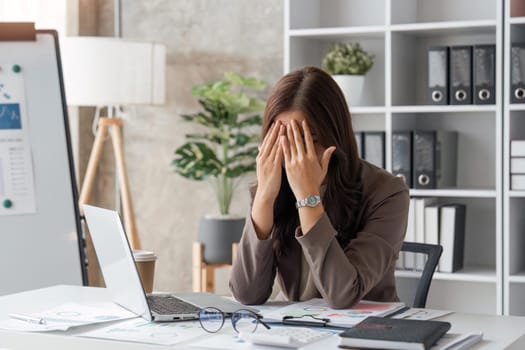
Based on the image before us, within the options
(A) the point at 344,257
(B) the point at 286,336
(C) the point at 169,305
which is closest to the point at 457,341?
(B) the point at 286,336

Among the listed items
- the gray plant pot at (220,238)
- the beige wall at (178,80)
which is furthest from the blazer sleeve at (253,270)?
the beige wall at (178,80)

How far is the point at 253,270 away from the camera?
2197mm

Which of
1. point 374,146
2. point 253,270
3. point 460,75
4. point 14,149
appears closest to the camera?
point 253,270

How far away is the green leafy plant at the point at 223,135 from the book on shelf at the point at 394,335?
2844 mm

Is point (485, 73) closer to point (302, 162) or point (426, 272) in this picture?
point (426, 272)

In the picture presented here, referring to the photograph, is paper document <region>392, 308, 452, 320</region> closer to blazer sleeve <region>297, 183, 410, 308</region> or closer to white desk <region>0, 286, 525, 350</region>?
white desk <region>0, 286, 525, 350</region>

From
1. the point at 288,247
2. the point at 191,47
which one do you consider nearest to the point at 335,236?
the point at 288,247

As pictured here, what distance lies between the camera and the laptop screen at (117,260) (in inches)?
71.2

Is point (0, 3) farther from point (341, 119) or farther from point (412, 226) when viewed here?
point (341, 119)

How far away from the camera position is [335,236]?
2270 mm

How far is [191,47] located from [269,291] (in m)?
2.89

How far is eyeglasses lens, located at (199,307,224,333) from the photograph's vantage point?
1792mm

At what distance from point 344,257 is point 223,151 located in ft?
8.40

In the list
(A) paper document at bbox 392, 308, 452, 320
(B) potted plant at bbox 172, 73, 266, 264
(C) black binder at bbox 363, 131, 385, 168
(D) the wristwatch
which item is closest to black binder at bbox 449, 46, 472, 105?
(C) black binder at bbox 363, 131, 385, 168
